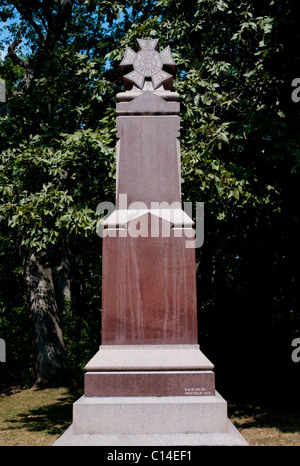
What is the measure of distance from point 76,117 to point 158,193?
6737mm

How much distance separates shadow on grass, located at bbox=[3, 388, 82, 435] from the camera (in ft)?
31.3

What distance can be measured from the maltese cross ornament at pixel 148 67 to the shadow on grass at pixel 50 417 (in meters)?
6.85

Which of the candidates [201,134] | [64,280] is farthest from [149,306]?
[64,280]

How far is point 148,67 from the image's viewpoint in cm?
555

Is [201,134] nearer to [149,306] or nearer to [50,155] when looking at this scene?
[50,155]

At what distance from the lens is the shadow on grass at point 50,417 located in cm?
955

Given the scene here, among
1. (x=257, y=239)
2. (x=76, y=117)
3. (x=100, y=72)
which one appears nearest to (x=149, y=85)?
(x=100, y=72)

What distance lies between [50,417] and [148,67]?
8347mm

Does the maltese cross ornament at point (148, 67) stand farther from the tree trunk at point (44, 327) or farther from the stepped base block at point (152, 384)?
the tree trunk at point (44, 327)

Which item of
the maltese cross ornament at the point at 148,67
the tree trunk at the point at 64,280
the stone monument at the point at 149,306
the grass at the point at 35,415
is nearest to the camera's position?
the stone monument at the point at 149,306

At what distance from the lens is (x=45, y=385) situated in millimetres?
13500

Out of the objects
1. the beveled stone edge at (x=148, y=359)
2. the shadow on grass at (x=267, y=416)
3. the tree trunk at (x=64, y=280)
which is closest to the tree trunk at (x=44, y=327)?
the tree trunk at (x=64, y=280)

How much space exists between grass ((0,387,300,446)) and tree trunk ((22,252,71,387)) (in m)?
0.47

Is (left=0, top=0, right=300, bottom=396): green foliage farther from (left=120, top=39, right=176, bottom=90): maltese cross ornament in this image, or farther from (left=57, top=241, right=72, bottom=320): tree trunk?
(left=57, top=241, right=72, bottom=320): tree trunk
